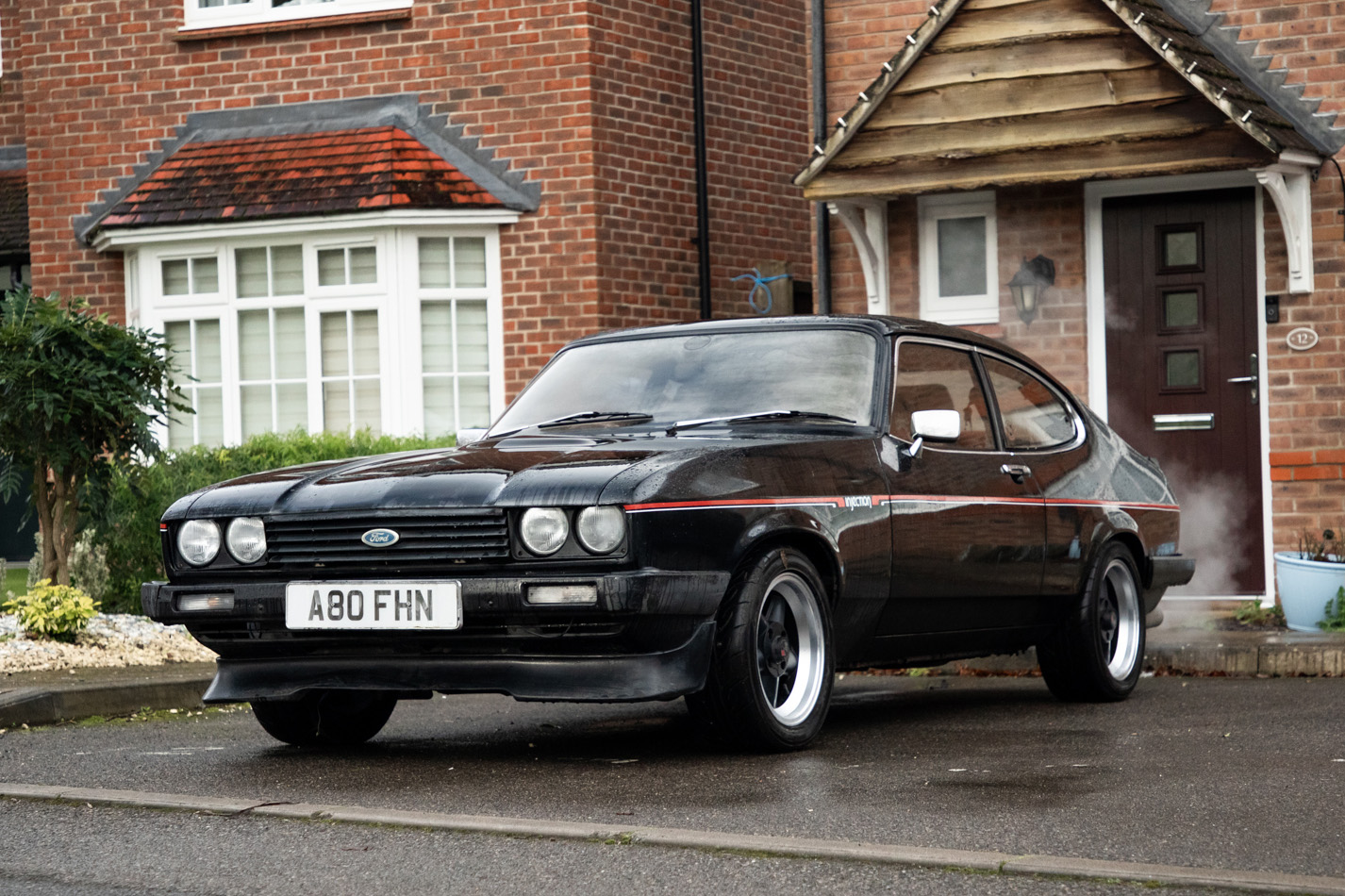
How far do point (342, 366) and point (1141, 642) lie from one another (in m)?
7.77

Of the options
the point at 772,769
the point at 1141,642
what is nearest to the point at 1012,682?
the point at 1141,642

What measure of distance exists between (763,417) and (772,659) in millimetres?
964

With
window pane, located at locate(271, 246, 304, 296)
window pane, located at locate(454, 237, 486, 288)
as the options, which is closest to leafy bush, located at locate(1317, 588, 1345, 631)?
window pane, located at locate(454, 237, 486, 288)

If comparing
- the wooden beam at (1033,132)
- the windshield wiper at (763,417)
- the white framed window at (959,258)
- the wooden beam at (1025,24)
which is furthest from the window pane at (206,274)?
the windshield wiper at (763,417)

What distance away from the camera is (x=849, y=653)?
6.91 metres

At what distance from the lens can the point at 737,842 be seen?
15.7ft

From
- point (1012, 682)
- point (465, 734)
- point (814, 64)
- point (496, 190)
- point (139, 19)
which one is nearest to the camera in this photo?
point (465, 734)

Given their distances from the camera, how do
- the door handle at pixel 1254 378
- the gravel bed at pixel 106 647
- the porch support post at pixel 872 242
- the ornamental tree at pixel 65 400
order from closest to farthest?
the gravel bed at pixel 106 647, the ornamental tree at pixel 65 400, the door handle at pixel 1254 378, the porch support post at pixel 872 242

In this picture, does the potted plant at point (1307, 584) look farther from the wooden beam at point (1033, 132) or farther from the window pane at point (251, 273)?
the window pane at point (251, 273)

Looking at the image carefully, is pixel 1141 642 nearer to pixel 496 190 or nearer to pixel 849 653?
pixel 849 653

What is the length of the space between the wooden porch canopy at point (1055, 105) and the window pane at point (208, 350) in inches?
210

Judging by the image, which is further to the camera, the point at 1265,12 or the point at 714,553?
the point at 1265,12

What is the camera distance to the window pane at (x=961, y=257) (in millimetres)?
12719

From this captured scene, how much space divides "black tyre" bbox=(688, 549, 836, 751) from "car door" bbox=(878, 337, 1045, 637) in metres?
0.53
